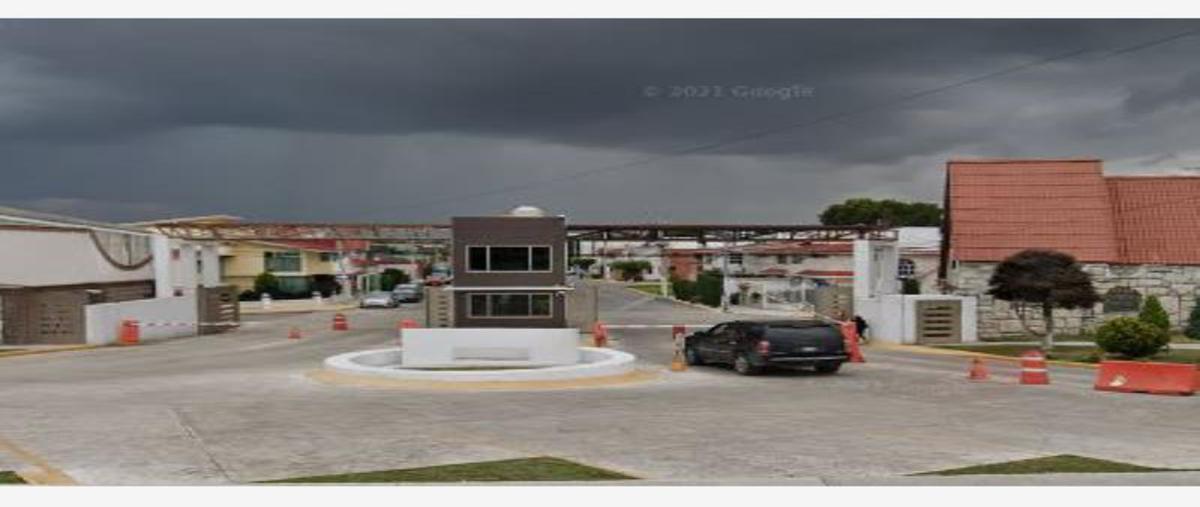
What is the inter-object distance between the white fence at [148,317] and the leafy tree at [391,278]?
6519 centimetres

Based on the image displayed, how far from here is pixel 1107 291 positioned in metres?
42.6

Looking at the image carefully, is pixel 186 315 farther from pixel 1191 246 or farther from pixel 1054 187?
pixel 1191 246

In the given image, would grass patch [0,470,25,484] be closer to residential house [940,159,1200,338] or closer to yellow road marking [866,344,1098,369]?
yellow road marking [866,344,1098,369]

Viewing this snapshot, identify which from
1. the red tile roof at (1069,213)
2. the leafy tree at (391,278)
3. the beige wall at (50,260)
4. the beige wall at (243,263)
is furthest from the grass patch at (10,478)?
the leafy tree at (391,278)

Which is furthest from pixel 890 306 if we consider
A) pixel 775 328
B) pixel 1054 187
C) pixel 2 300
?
pixel 2 300

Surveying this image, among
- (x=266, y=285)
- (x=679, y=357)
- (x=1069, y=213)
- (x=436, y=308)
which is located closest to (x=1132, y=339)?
(x=679, y=357)

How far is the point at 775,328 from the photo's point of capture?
86.8 ft

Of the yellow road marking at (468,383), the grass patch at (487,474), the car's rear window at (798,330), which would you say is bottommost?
the yellow road marking at (468,383)

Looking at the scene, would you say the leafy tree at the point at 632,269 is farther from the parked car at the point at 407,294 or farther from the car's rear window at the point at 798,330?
the car's rear window at the point at 798,330

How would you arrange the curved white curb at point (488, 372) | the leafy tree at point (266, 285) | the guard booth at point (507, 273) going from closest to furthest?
the curved white curb at point (488, 372) → the guard booth at point (507, 273) → the leafy tree at point (266, 285)

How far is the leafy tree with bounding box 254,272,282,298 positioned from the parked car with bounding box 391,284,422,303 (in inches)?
372

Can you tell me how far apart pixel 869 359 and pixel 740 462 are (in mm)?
20198

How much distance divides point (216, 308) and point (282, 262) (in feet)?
165

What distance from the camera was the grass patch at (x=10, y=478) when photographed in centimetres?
1214
